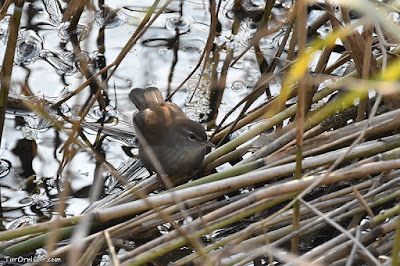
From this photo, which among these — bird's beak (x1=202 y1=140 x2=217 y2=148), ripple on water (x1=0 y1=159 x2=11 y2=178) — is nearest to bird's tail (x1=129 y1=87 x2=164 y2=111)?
bird's beak (x1=202 y1=140 x2=217 y2=148)

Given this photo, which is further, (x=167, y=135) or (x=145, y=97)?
(x=145, y=97)

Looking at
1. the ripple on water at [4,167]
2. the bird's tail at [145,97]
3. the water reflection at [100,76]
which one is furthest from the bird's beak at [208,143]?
the ripple on water at [4,167]

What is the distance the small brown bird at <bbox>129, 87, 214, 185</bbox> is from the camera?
13.3 ft

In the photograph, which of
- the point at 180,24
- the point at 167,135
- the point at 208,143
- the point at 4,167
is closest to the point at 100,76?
the point at 180,24

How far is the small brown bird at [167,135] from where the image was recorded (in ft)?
13.3

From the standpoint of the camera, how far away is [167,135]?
441 centimetres

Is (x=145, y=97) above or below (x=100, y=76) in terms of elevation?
below

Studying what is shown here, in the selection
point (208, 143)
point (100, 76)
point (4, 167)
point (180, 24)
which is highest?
point (180, 24)

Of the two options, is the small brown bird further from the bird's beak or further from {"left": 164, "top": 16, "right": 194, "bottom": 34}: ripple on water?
{"left": 164, "top": 16, "right": 194, "bottom": 34}: ripple on water

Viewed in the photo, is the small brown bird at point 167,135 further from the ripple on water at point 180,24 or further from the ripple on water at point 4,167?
the ripple on water at point 180,24

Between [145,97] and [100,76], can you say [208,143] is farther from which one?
[100,76]

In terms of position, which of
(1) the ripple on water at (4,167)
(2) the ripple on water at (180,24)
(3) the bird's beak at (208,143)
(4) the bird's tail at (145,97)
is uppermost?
(2) the ripple on water at (180,24)

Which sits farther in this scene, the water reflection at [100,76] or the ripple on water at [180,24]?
the ripple on water at [180,24]

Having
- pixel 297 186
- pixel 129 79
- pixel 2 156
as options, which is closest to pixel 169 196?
pixel 297 186
